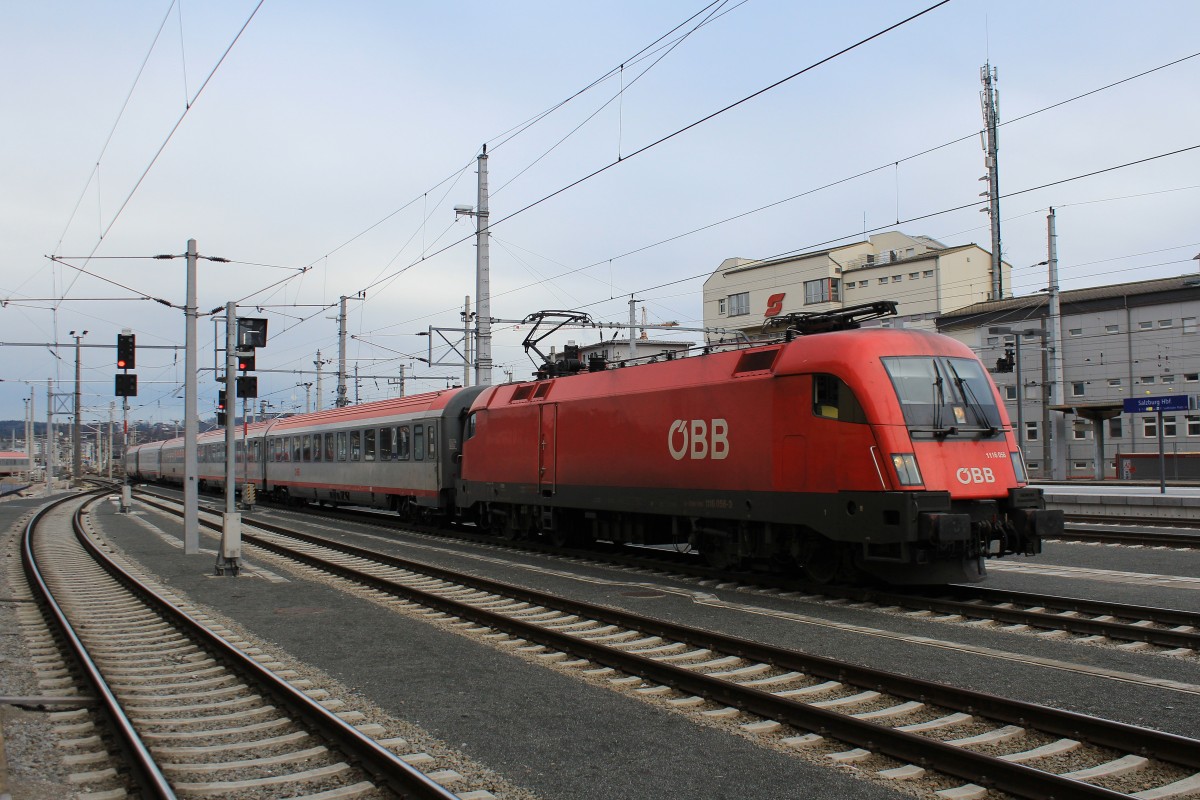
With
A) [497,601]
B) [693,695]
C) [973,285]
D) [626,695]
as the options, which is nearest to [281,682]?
[626,695]

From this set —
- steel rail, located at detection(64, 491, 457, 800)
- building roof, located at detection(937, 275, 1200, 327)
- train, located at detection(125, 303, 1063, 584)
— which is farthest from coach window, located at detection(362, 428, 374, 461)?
building roof, located at detection(937, 275, 1200, 327)

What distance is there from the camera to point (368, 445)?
27109 millimetres

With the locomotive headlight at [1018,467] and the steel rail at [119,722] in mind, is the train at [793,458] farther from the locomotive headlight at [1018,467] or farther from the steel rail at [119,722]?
the steel rail at [119,722]

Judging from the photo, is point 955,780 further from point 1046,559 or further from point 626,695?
point 1046,559

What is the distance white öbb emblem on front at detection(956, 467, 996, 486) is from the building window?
162ft

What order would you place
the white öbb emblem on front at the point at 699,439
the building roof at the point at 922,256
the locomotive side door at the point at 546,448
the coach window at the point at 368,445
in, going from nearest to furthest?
the white öbb emblem on front at the point at 699,439 < the locomotive side door at the point at 546,448 < the coach window at the point at 368,445 < the building roof at the point at 922,256

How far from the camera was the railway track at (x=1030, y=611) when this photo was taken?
868 cm

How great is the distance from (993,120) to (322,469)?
52.9 metres

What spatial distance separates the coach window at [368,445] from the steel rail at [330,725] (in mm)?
15860

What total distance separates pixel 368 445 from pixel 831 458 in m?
18.7

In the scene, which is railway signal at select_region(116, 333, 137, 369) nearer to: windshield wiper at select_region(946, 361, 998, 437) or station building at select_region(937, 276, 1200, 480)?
windshield wiper at select_region(946, 361, 998, 437)

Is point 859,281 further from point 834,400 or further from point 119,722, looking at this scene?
point 119,722

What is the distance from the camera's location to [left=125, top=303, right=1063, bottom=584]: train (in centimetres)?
1052

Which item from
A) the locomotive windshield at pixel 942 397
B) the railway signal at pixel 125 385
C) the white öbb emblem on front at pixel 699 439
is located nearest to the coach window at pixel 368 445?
the railway signal at pixel 125 385
